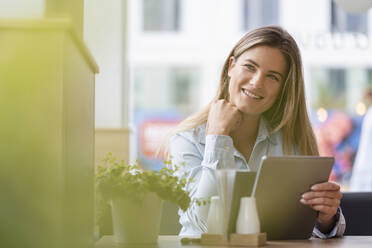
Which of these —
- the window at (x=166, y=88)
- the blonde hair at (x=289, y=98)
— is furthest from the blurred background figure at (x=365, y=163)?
the window at (x=166, y=88)

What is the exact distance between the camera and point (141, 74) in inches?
371

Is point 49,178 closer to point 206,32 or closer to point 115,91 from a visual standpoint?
point 115,91

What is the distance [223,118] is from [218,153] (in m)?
0.21

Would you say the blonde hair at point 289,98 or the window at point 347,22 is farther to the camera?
the window at point 347,22

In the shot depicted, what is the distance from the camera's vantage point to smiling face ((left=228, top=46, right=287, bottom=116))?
219cm

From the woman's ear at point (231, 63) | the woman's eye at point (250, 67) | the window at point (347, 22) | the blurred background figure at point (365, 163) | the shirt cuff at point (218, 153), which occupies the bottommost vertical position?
the blurred background figure at point (365, 163)

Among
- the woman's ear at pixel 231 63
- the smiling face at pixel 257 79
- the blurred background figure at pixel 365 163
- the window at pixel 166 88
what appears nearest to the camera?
the smiling face at pixel 257 79

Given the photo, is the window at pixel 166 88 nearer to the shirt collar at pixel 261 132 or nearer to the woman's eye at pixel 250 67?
the shirt collar at pixel 261 132

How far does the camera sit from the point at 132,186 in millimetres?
1530

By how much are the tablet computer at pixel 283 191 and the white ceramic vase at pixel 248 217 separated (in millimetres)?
27

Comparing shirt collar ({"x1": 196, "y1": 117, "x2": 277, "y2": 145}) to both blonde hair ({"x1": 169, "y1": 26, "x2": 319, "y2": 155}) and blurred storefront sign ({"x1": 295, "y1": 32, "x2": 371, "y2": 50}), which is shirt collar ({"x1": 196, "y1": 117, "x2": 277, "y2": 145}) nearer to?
blonde hair ({"x1": 169, "y1": 26, "x2": 319, "y2": 155})

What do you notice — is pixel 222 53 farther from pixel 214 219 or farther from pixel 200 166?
pixel 214 219

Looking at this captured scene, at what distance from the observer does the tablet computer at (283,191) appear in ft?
5.05

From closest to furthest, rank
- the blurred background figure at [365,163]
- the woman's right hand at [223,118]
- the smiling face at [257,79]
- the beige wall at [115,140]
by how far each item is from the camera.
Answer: the woman's right hand at [223,118] → the smiling face at [257,79] → the beige wall at [115,140] → the blurred background figure at [365,163]
